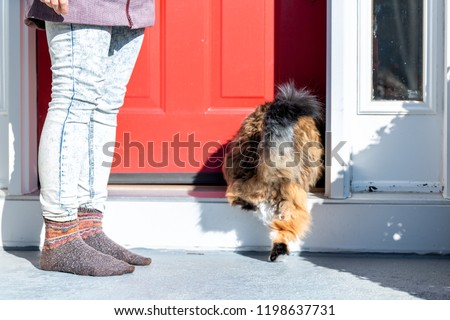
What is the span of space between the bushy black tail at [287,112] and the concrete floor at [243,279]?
509mm

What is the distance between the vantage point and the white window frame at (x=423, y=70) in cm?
344

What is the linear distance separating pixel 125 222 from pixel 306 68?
106cm

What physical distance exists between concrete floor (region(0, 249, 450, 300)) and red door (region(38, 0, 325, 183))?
19.7 inches

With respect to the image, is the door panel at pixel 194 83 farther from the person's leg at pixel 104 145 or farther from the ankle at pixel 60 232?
the ankle at pixel 60 232

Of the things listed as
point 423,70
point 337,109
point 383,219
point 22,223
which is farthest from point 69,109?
point 423,70

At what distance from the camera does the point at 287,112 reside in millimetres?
3303

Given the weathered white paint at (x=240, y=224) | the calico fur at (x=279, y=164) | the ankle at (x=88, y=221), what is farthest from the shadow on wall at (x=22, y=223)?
the calico fur at (x=279, y=164)

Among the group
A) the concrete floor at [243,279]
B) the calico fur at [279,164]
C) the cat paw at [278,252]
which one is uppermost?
the calico fur at [279,164]

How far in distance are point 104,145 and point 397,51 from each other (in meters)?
1.33

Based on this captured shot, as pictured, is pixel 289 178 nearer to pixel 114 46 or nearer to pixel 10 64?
pixel 114 46

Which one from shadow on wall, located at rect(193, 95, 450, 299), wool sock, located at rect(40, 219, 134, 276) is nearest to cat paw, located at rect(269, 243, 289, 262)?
shadow on wall, located at rect(193, 95, 450, 299)

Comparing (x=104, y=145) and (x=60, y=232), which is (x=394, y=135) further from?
(x=60, y=232)

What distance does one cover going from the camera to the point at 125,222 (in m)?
3.45

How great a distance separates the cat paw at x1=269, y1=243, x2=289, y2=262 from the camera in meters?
3.22
